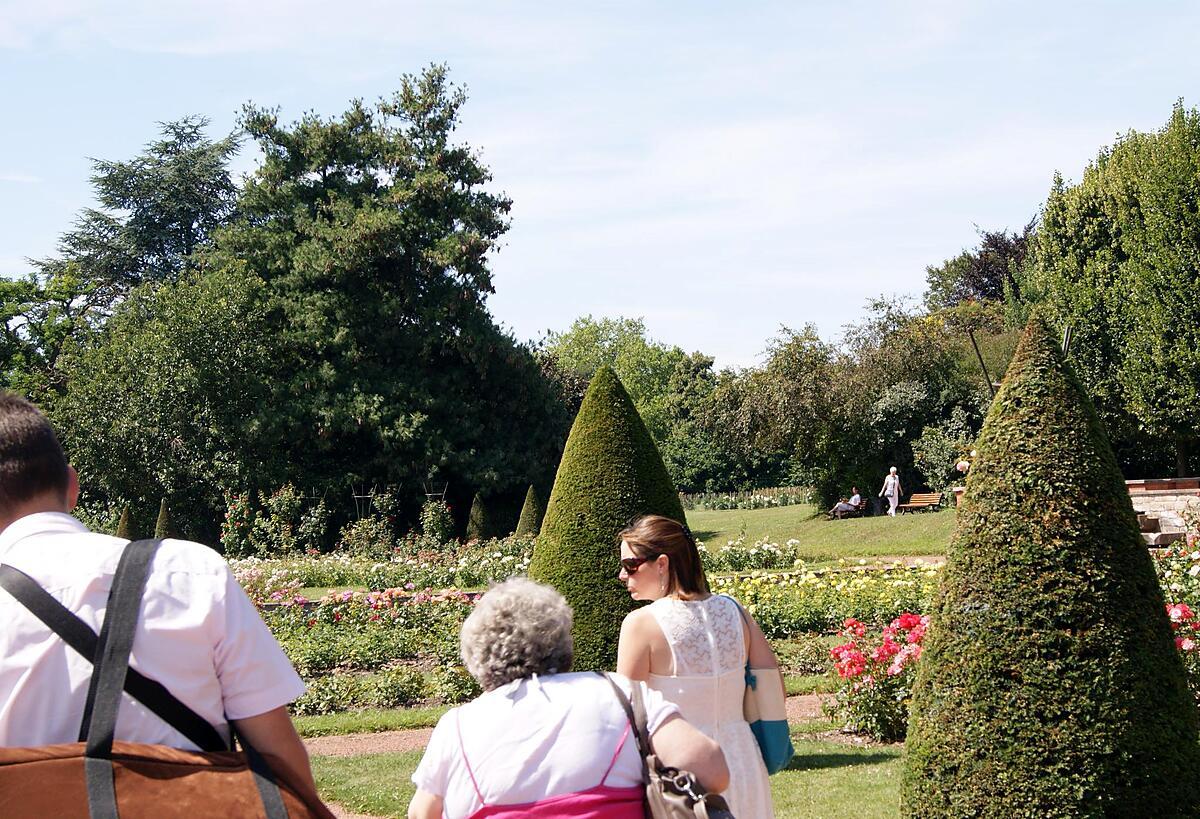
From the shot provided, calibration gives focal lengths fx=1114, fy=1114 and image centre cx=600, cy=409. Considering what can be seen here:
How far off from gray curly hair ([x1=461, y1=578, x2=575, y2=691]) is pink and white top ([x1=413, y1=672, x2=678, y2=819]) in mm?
40

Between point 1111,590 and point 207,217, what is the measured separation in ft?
146

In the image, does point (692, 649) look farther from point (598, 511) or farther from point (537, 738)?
point (598, 511)

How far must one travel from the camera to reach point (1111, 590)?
4.38 metres

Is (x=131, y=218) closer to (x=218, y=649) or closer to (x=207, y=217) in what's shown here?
(x=207, y=217)

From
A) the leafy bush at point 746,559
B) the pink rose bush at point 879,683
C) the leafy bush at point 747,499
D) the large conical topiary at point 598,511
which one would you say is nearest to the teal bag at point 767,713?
the large conical topiary at point 598,511

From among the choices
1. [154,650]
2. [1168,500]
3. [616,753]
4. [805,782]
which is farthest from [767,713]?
[1168,500]

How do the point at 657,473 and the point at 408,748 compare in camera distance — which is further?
the point at 408,748

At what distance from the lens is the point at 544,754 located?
2.48 m

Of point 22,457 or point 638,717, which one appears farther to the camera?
point 638,717

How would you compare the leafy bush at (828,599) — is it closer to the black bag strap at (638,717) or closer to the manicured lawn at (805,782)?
the manicured lawn at (805,782)

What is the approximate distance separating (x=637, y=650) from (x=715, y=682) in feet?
0.92

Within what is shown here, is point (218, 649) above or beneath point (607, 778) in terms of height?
above

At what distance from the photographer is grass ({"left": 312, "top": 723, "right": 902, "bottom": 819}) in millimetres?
6406

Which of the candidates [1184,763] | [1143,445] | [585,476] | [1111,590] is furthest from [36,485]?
[1143,445]
